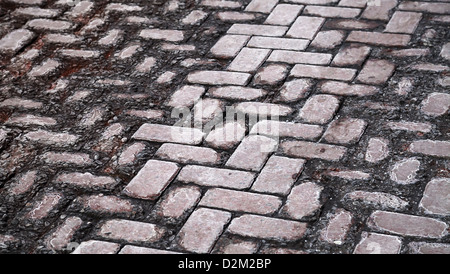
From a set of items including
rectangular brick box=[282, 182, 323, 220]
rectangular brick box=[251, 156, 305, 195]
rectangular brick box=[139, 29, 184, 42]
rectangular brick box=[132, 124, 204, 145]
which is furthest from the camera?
rectangular brick box=[139, 29, 184, 42]

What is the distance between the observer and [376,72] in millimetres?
3781

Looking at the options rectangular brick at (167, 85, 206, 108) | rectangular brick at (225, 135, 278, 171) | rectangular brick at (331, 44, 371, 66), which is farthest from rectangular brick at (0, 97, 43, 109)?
rectangular brick at (331, 44, 371, 66)

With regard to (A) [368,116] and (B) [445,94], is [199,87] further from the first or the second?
(B) [445,94]

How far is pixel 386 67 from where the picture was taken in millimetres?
3820

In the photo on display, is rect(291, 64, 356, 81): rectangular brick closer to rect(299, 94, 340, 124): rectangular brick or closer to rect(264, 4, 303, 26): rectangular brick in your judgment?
rect(299, 94, 340, 124): rectangular brick

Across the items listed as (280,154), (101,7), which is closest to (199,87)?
(280,154)

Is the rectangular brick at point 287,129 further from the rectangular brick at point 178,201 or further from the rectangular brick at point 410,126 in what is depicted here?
the rectangular brick at point 178,201

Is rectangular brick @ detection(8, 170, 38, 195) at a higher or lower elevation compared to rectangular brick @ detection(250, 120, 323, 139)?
higher

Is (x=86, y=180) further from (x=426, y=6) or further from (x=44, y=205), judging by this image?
(x=426, y=6)

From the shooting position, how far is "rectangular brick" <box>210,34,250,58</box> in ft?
13.4

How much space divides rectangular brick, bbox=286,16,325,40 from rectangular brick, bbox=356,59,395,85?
1.55 ft

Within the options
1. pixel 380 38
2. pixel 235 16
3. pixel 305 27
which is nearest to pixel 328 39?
pixel 305 27

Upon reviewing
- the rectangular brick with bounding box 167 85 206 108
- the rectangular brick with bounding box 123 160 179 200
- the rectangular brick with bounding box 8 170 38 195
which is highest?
the rectangular brick with bounding box 8 170 38 195

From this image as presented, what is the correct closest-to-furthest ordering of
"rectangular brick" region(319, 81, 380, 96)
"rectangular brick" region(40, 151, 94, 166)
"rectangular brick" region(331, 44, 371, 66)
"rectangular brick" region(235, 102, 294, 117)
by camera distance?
1. "rectangular brick" region(40, 151, 94, 166)
2. "rectangular brick" region(235, 102, 294, 117)
3. "rectangular brick" region(319, 81, 380, 96)
4. "rectangular brick" region(331, 44, 371, 66)
